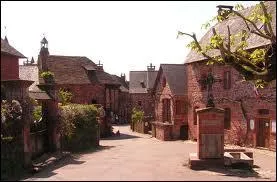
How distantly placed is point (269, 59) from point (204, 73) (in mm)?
17274

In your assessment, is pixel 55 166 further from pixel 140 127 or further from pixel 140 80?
pixel 140 80

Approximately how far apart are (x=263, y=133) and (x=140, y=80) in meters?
42.4

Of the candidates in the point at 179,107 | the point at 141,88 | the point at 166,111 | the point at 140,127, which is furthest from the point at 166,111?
the point at 141,88

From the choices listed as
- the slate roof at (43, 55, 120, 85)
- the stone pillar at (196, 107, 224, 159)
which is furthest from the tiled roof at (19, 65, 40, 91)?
the stone pillar at (196, 107, 224, 159)

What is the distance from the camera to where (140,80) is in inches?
2643

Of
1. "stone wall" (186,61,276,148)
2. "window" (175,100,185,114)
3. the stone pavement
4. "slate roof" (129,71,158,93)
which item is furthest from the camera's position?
"slate roof" (129,71,158,93)

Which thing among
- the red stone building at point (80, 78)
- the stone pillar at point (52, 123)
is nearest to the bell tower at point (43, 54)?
the red stone building at point (80, 78)

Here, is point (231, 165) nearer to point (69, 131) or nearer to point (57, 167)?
point (57, 167)

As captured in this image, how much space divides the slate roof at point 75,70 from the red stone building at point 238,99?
15.5m

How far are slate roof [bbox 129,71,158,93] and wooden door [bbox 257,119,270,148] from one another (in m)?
40.5

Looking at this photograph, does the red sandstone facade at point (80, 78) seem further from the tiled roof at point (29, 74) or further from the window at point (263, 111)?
the window at point (263, 111)

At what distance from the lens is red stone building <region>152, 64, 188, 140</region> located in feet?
120

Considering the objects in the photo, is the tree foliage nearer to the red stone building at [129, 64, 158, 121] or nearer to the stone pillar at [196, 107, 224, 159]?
the stone pillar at [196, 107, 224, 159]

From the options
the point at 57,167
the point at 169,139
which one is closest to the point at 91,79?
the point at 169,139
